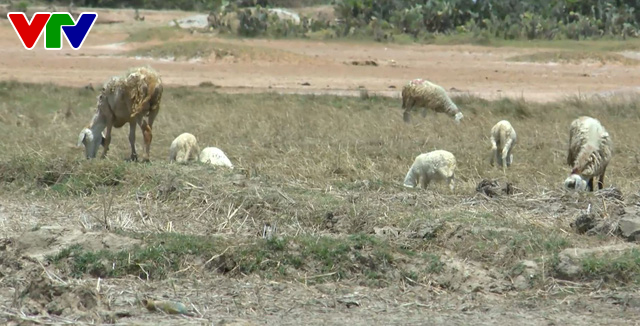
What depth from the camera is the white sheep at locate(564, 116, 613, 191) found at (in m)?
11.9

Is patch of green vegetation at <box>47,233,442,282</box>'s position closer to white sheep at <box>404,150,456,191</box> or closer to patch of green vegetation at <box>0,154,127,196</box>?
patch of green vegetation at <box>0,154,127,196</box>

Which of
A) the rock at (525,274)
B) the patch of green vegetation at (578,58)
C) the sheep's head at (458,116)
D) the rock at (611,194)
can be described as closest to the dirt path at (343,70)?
the patch of green vegetation at (578,58)

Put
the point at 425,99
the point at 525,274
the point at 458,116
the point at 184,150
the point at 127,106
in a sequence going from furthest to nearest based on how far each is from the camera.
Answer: the point at 425,99
the point at 458,116
the point at 127,106
the point at 184,150
the point at 525,274

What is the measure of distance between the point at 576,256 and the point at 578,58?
77.5 ft

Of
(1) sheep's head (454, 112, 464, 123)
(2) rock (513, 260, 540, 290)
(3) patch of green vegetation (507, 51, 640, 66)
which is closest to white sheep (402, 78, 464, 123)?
(1) sheep's head (454, 112, 464, 123)

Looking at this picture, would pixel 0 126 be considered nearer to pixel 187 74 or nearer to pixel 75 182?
pixel 75 182

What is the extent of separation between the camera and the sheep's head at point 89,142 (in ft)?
44.7

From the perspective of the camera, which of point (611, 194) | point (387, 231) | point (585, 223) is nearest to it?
point (387, 231)

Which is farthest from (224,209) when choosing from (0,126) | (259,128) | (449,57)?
(449,57)

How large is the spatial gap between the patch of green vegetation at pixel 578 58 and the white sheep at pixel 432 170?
64.0ft

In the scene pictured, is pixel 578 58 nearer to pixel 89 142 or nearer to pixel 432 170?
pixel 432 170

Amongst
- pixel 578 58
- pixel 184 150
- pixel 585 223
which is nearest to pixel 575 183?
pixel 585 223

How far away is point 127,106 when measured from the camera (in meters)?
13.6

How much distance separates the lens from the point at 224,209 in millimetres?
9414
